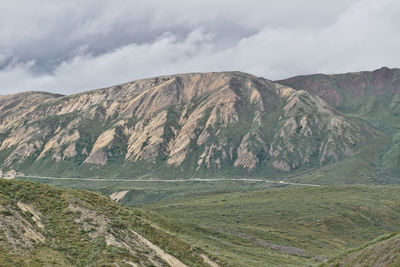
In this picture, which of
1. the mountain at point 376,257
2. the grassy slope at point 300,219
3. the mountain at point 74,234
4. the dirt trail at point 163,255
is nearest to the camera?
the mountain at point 376,257

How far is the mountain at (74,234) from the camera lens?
4172 centimetres

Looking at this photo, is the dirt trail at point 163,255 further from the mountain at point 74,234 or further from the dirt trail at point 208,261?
the dirt trail at point 208,261

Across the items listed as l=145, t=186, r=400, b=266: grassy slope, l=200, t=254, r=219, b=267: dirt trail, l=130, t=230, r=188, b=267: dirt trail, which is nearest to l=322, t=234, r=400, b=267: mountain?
l=200, t=254, r=219, b=267: dirt trail

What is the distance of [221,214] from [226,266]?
108m

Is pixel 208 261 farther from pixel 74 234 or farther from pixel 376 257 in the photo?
pixel 376 257

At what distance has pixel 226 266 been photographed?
177ft

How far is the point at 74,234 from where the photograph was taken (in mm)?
47562

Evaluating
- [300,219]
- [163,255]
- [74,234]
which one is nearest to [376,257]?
[163,255]

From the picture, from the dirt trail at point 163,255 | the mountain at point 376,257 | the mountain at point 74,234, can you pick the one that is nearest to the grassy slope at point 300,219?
the mountain at point 74,234

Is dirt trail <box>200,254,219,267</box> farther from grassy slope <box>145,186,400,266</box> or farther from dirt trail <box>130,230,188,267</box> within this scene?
grassy slope <box>145,186,400,266</box>

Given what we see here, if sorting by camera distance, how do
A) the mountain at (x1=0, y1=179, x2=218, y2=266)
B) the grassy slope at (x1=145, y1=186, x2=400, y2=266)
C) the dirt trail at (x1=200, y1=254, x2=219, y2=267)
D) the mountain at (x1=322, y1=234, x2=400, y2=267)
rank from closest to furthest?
the mountain at (x1=322, y1=234, x2=400, y2=267)
the mountain at (x1=0, y1=179, x2=218, y2=266)
the dirt trail at (x1=200, y1=254, x2=219, y2=267)
the grassy slope at (x1=145, y1=186, x2=400, y2=266)

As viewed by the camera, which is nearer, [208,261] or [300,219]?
[208,261]

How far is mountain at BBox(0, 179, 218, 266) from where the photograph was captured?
41.7m

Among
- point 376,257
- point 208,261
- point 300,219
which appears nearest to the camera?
point 376,257
